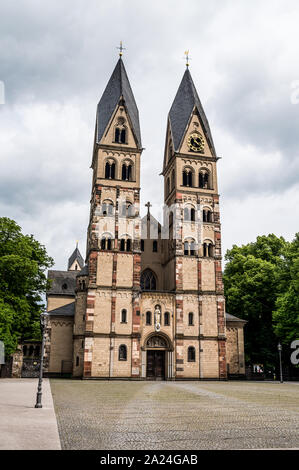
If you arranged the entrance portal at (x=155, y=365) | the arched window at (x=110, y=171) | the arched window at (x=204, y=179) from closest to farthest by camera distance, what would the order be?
the entrance portal at (x=155, y=365) → the arched window at (x=110, y=171) → the arched window at (x=204, y=179)

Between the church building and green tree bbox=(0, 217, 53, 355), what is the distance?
4.39 meters

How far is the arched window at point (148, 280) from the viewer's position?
162 ft

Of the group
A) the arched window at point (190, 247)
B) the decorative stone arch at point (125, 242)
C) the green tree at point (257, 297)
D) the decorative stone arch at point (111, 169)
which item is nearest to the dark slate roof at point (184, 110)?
the decorative stone arch at point (111, 169)

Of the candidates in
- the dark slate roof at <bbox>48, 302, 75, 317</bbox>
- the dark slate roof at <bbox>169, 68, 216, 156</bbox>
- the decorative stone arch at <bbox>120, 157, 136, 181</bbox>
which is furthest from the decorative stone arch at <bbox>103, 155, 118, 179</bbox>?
the dark slate roof at <bbox>48, 302, 75, 317</bbox>

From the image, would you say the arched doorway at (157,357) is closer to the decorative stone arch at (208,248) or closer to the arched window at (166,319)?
the arched window at (166,319)

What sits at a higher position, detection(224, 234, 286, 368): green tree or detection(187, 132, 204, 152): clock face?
detection(187, 132, 204, 152): clock face

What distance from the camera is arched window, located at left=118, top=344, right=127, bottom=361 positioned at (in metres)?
41.2

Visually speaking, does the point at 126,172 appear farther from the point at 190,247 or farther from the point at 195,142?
the point at 190,247

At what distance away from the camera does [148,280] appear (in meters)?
49.7

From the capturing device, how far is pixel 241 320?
153 ft

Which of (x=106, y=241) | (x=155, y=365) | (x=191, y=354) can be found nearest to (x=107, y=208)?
(x=106, y=241)

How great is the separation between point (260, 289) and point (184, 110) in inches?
921

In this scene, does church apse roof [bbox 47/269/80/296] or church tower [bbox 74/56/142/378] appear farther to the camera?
church apse roof [bbox 47/269/80/296]

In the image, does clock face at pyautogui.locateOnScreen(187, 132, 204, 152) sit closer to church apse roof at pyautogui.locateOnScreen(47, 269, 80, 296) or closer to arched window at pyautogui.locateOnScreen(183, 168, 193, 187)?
arched window at pyautogui.locateOnScreen(183, 168, 193, 187)
